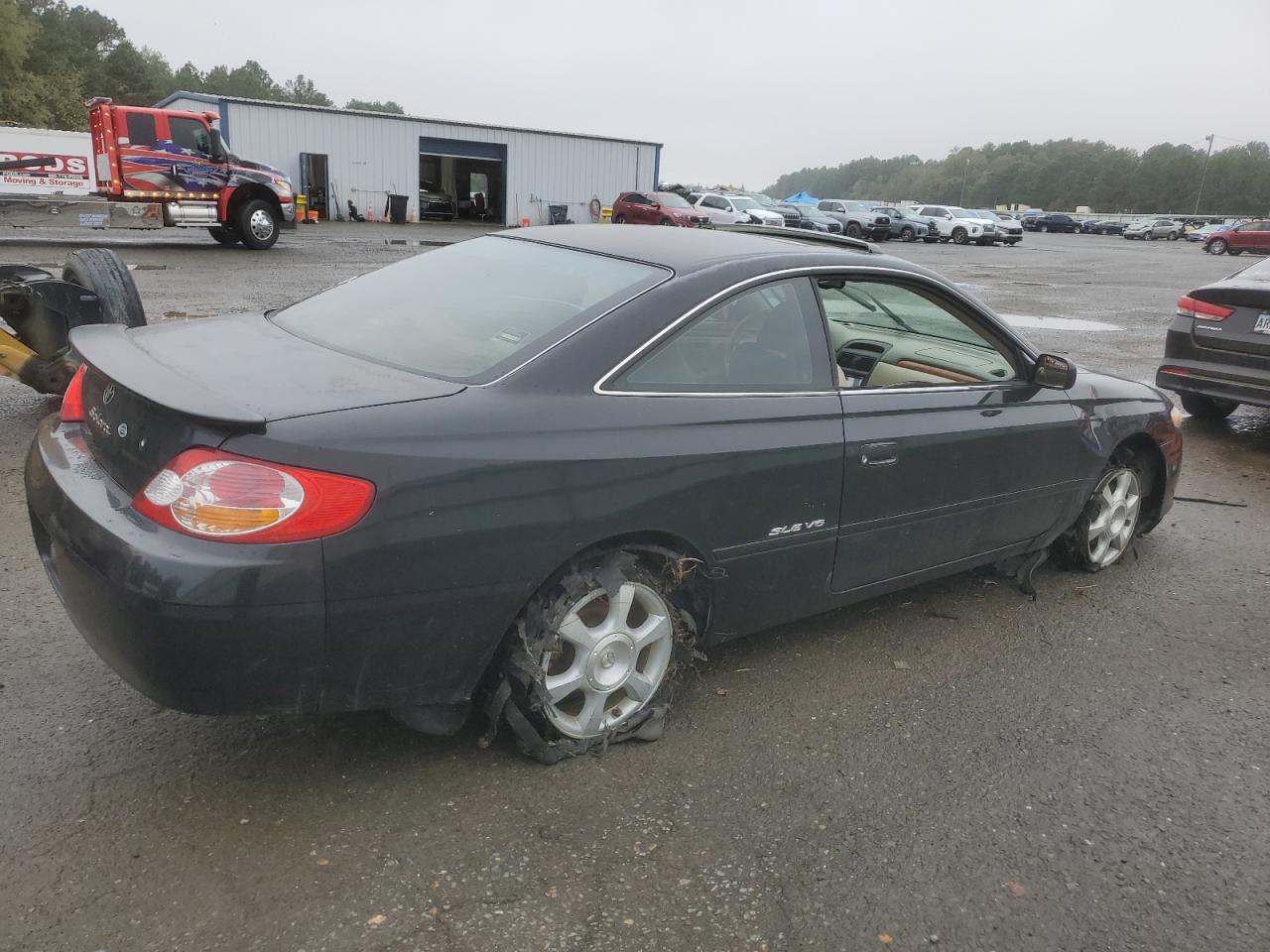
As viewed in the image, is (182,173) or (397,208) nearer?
(182,173)

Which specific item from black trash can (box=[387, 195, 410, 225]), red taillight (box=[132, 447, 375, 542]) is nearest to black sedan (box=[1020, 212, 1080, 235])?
black trash can (box=[387, 195, 410, 225])

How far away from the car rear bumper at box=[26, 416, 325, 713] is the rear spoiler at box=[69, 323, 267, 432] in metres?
0.27

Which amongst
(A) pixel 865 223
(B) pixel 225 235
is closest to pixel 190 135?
(B) pixel 225 235

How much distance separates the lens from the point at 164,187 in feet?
62.7

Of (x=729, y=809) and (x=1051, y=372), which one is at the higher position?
(x=1051, y=372)

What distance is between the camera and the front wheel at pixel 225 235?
67.1ft

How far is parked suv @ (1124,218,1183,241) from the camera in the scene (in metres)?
59.6

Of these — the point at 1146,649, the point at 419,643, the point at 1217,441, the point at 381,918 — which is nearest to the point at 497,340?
the point at 419,643

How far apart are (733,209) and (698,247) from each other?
3336 centimetres

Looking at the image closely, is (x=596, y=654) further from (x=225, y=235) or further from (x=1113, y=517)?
(x=225, y=235)

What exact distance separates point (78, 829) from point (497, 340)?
1.65m

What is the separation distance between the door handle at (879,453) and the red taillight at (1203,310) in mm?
5079

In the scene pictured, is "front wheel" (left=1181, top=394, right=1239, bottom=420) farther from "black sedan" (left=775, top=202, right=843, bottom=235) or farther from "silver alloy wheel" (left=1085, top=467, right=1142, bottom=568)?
"black sedan" (left=775, top=202, right=843, bottom=235)

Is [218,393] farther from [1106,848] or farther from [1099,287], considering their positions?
[1099,287]
